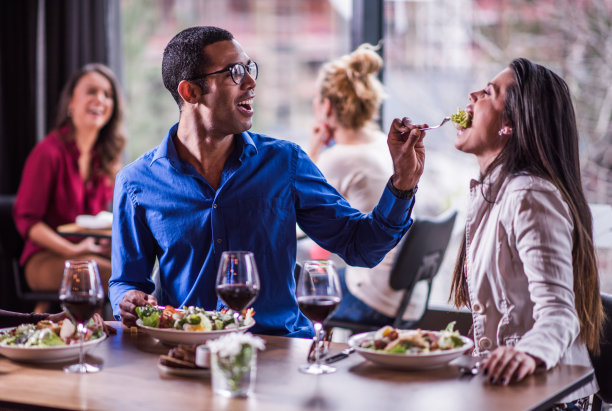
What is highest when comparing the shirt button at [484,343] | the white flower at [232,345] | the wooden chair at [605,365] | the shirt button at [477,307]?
the white flower at [232,345]

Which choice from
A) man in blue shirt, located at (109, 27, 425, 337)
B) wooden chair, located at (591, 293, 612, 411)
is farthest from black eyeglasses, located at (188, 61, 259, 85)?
wooden chair, located at (591, 293, 612, 411)

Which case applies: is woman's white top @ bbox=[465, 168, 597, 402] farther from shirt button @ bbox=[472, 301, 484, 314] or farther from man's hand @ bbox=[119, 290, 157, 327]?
man's hand @ bbox=[119, 290, 157, 327]

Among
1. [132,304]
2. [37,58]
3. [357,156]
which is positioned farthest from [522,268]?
[37,58]

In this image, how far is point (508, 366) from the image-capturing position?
1.48m

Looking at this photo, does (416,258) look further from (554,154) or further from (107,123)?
(107,123)

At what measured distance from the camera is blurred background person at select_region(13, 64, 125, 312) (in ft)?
13.8

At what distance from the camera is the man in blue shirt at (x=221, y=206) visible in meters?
2.18

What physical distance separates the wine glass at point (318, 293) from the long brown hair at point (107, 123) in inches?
124

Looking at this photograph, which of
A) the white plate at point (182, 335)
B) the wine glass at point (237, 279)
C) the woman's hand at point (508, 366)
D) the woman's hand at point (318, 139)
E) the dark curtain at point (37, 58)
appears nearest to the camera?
the woman's hand at point (508, 366)

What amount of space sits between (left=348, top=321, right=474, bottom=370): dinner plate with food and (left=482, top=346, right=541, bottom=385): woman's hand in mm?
81

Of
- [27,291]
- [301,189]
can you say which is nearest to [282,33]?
[27,291]

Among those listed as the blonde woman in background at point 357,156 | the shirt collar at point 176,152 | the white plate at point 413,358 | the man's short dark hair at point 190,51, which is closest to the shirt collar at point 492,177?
the white plate at point 413,358

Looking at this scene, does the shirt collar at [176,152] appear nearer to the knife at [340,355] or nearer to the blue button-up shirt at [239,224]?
the blue button-up shirt at [239,224]

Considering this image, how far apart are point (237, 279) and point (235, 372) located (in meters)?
0.25
